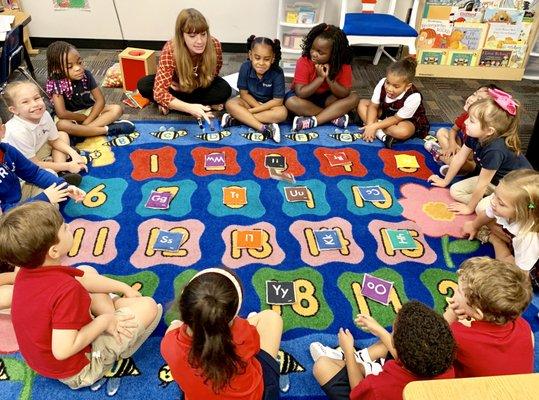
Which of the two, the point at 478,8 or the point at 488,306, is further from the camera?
the point at 478,8

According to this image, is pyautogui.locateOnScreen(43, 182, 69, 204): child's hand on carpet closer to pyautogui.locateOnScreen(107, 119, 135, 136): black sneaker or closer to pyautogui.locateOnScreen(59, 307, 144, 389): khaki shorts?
pyautogui.locateOnScreen(59, 307, 144, 389): khaki shorts

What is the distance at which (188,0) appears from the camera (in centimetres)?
452

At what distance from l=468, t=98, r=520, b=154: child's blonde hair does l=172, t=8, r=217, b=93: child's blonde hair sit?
194 cm

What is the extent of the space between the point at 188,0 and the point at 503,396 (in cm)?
458

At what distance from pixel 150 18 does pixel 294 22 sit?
5.35ft

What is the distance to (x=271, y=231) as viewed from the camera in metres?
2.44

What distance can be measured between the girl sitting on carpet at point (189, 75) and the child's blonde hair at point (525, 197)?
2192mm

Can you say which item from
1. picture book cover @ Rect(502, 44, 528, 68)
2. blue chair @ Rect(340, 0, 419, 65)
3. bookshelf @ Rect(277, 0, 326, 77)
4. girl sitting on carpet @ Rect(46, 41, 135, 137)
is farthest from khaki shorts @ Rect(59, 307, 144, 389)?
picture book cover @ Rect(502, 44, 528, 68)

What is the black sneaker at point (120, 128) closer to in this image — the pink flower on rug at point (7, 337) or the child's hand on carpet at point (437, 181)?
the pink flower on rug at point (7, 337)

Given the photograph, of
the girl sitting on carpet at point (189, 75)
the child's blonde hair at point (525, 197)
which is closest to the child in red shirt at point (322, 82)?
the girl sitting on carpet at point (189, 75)

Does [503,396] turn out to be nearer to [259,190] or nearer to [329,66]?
[259,190]

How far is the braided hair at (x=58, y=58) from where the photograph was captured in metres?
2.90

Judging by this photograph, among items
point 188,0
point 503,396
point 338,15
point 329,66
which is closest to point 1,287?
point 503,396

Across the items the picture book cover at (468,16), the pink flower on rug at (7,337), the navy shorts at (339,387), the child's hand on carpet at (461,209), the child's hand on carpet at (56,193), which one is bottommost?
the pink flower on rug at (7,337)
